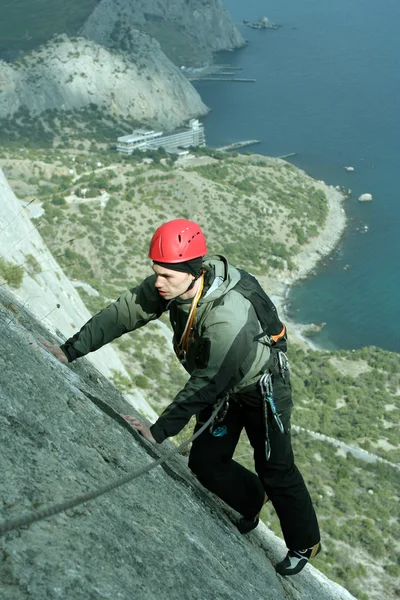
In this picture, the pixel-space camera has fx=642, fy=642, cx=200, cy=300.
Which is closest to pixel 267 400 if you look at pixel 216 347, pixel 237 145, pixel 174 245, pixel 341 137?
pixel 216 347

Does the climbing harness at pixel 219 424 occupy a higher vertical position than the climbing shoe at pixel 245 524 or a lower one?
higher

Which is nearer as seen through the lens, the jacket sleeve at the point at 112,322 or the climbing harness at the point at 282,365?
the climbing harness at the point at 282,365

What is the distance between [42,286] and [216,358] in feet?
30.8

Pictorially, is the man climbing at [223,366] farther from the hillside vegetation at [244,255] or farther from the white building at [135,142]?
the white building at [135,142]

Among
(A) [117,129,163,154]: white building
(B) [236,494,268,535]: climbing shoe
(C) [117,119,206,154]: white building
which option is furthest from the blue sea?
(B) [236,494,268,535]: climbing shoe

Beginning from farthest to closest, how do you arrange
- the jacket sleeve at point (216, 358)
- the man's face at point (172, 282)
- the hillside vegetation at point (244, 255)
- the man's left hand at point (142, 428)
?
the hillside vegetation at point (244, 255) < the man's left hand at point (142, 428) < the man's face at point (172, 282) < the jacket sleeve at point (216, 358)

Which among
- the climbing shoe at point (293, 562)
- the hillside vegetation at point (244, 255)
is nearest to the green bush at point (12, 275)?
the hillside vegetation at point (244, 255)

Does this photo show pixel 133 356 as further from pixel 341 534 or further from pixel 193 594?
pixel 193 594

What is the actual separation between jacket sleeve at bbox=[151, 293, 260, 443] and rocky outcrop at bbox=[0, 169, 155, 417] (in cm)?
708

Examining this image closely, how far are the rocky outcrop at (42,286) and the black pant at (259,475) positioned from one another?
6.44 metres

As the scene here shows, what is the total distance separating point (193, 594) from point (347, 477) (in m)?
27.6

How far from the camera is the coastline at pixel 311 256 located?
6869cm

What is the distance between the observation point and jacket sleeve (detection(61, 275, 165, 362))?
530 centimetres

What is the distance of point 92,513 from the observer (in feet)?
11.3
